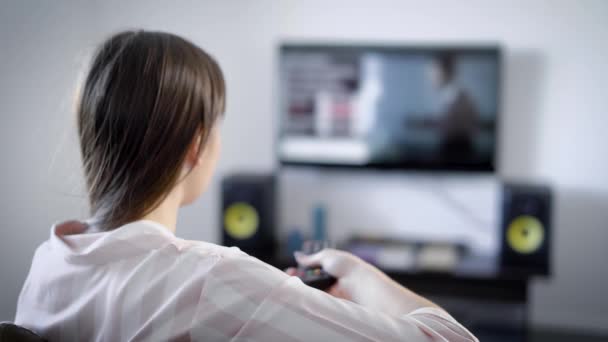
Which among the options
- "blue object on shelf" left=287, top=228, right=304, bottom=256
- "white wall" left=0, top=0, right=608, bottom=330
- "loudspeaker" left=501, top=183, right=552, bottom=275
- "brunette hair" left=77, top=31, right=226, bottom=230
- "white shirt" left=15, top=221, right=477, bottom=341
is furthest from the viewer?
"blue object on shelf" left=287, top=228, right=304, bottom=256

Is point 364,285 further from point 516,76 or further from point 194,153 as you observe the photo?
point 516,76

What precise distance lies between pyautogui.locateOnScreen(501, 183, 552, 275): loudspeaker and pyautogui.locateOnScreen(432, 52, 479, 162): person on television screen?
29 cm

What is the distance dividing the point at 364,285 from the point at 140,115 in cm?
42

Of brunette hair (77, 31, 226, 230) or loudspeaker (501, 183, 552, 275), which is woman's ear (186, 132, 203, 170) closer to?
brunette hair (77, 31, 226, 230)

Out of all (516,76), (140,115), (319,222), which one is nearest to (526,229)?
(516,76)

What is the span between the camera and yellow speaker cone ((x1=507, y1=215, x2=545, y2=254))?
2691 mm

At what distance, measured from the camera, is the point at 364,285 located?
98 centimetres

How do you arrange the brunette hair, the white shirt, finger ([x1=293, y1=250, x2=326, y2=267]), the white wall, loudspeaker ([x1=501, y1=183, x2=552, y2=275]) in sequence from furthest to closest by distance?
the white wall, loudspeaker ([x1=501, y1=183, x2=552, y2=275]), finger ([x1=293, y1=250, x2=326, y2=267]), the brunette hair, the white shirt

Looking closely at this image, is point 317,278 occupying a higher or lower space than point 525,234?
higher

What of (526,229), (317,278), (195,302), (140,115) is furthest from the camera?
(526,229)

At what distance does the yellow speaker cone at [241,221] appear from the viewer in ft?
9.64

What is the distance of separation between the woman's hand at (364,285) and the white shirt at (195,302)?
0.24ft

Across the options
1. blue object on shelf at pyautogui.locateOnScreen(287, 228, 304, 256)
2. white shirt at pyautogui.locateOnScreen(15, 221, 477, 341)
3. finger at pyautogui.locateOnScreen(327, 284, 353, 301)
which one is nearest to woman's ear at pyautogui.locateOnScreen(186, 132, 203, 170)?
white shirt at pyautogui.locateOnScreen(15, 221, 477, 341)

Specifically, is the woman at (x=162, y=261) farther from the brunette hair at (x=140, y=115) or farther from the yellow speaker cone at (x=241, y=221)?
the yellow speaker cone at (x=241, y=221)
